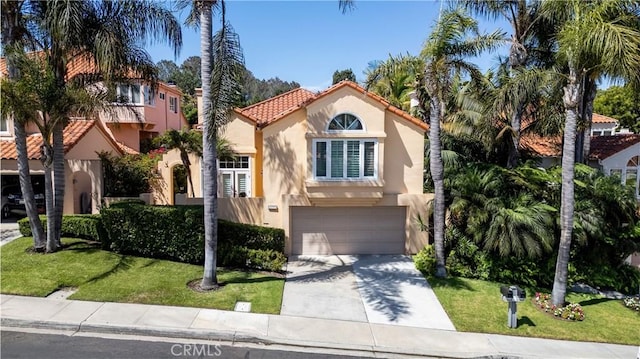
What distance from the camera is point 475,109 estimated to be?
16984mm

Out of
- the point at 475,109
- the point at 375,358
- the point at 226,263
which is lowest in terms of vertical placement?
the point at 375,358

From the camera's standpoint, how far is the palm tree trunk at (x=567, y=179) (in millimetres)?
11367

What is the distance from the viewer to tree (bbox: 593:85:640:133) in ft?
107

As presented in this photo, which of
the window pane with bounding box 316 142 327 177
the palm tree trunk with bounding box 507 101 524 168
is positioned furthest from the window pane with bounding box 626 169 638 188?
the window pane with bounding box 316 142 327 177

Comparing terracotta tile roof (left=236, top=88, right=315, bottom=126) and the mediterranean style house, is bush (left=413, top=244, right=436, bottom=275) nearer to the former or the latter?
terracotta tile roof (left=236, top=88, right=315, bottom=126)

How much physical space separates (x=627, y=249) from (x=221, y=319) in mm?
13205

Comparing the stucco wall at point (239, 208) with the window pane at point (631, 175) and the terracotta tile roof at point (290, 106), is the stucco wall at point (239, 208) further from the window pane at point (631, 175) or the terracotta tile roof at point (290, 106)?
the window pane at point (631, 175)

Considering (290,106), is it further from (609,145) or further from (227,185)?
(609,145)

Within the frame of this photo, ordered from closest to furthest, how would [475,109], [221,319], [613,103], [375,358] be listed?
[375,358] → [221,319] → [475,109] → [613,103]

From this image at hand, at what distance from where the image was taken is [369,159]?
1520cm

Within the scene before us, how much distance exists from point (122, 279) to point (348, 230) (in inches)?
316

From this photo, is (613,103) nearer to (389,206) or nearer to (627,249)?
(627,249)

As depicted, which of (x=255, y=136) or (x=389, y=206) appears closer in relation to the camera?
(x=389, y=206)

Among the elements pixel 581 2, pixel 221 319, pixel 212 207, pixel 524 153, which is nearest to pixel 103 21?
pixel 212 207
